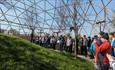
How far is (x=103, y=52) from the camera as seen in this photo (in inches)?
283

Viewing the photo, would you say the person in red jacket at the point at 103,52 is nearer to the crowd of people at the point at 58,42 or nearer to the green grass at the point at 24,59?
the green grass at the point at 24,59

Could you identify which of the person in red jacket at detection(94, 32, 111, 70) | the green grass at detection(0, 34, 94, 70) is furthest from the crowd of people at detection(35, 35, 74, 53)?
the person in red jacket at detection(94, 32, 111, 70)

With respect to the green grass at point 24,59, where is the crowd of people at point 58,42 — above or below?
above

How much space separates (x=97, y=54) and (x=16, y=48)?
179 inches

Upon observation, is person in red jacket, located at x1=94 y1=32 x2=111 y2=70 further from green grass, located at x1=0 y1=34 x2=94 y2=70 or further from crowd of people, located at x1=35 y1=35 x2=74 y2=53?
crowd of people, located at x1=35 y1=35 x2=74 y2=53

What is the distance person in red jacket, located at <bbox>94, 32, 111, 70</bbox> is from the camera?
23.3 feet

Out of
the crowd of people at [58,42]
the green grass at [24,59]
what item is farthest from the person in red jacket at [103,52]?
the crowd of people at [58,42]

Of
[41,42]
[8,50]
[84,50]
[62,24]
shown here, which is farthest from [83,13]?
[8,50]

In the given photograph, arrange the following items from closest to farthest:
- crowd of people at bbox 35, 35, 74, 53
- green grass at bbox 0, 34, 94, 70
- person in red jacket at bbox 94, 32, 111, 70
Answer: person in red jacket at bbox 94, 32, 111, 70 → green grass at bbox 0, 34, 94, 70 → crowd of people at bbox 35, 35, 74, 53

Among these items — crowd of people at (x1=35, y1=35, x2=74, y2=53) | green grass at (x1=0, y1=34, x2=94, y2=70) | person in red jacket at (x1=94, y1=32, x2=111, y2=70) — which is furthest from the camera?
crowd of people at (x1=35, y1=35, x2=74, y2=53)

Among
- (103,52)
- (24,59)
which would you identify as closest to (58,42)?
(24,59)

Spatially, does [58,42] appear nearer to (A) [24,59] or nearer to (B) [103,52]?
(A) [24,59]

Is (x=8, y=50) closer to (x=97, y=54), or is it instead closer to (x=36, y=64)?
(x=36, y=64)

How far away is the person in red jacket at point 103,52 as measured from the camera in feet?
23.3
